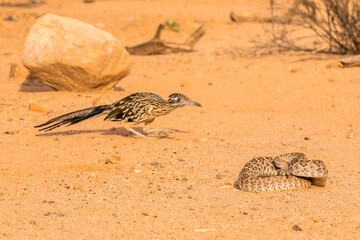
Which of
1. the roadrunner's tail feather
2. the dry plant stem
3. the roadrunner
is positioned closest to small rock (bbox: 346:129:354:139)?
the roadrunner

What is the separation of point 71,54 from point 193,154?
3.92m

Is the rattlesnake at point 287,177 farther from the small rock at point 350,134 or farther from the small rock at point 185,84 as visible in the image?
the small rock at point 185,84

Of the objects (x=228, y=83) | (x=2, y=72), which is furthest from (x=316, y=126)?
(x=2, y=72)

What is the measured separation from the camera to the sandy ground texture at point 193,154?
5578mm

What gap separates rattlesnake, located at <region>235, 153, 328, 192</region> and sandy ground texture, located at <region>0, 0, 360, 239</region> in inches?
4.5

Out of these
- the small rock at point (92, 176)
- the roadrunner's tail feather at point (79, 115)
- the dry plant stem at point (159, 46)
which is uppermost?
the roadrunner's tail feather at point (79, 115)

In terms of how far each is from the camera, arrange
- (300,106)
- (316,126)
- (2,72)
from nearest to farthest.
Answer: (316,126)
(300,106)
(2,72)

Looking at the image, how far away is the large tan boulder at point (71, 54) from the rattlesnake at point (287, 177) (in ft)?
16.1

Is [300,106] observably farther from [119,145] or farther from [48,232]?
[48,232]

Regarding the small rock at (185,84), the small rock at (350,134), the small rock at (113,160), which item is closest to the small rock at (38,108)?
the small rock at (185,84)

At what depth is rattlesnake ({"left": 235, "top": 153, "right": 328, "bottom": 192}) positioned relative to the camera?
Result: 6570 millimetres

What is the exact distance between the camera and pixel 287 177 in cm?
671

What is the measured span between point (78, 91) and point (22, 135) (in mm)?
2852

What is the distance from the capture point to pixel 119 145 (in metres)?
8.22
